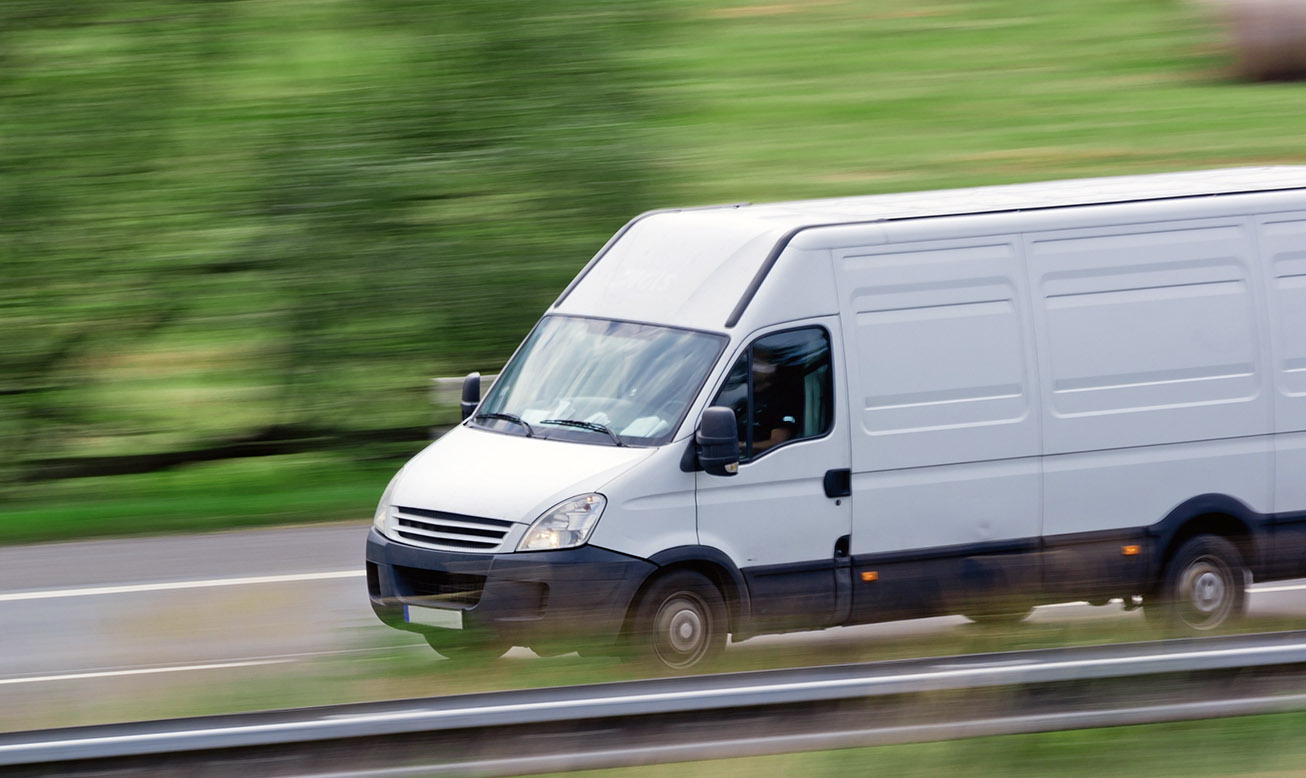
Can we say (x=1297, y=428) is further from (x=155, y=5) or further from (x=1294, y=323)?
A: (x=155, y=5)

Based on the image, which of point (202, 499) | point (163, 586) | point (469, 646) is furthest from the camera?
point (202, 499)

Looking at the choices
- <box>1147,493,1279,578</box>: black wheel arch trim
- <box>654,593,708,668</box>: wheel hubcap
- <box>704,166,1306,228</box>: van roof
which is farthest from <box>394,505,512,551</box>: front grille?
<box>1147,493,1279,578</box>: black wheel arch trim

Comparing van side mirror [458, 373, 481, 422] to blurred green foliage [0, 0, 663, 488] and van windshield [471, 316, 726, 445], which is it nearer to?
van windshield [471, 316, 726, 445]

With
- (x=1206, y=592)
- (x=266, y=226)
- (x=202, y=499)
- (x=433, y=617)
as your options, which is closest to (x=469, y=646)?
(x=433, y=617)

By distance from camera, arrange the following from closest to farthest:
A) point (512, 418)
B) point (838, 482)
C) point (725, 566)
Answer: point (725, 566), point (838, 482), point (512, 418)

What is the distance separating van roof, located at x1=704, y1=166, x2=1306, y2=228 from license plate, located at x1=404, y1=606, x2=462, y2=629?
7.74 ft

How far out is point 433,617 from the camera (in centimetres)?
787

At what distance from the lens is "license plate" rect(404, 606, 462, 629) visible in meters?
7.78

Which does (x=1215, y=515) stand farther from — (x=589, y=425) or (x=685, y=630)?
(x=589, y=425)

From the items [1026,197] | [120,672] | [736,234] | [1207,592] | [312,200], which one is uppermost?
[312,200]

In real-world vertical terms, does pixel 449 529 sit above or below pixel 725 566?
above

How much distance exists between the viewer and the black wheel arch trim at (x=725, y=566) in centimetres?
784

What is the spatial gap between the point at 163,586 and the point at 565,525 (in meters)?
3.68

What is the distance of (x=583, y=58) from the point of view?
14.6 metres
